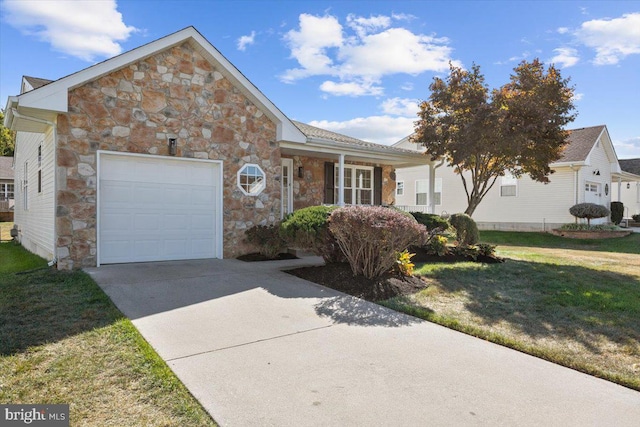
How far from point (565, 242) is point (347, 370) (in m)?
15.5

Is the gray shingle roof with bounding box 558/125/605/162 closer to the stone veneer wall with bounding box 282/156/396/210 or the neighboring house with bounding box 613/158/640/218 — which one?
the stone veneer wall with bounding box 282/156/396/210

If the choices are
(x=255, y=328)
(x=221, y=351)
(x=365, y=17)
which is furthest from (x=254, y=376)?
(x=365, y=17)

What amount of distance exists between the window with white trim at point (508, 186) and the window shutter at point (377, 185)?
342 inches

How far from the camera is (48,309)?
4.82 metres

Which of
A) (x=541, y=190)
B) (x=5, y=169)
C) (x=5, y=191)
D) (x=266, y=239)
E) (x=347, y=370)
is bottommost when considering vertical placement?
(x=347, y=370)

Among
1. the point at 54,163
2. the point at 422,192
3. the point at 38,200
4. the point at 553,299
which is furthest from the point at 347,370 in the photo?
the point at 422,192

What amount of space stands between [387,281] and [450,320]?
6.03 ft

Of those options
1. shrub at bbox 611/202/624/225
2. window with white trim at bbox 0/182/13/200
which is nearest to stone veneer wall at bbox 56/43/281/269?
shrub at bbox 611/202/624/225

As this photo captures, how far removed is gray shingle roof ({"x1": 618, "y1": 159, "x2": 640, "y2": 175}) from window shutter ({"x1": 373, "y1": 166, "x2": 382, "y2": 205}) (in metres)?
25.2

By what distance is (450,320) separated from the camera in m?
4.81

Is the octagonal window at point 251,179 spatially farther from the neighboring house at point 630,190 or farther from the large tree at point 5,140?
the large tree at point 5,140

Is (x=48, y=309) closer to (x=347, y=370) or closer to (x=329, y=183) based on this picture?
(x=347, y=370)

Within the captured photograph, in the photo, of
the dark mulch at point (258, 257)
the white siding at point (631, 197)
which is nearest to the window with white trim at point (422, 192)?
the dark mulch at point (258, 257)

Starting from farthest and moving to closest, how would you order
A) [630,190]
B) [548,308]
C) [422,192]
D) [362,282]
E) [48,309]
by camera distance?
[630,190], [422,192], [362,282], [548,308], [48,309]
